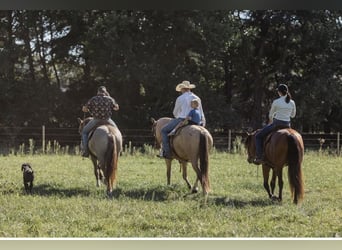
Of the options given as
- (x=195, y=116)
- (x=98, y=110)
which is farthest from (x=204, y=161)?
(x=98, y=110)

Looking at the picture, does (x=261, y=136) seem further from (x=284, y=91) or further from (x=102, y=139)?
(x=102, y=139)

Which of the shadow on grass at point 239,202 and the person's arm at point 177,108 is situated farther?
the person's arm at point 177,108

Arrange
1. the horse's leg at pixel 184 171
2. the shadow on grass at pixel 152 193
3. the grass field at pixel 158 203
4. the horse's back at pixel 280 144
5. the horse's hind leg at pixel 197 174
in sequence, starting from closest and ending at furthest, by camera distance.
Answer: the grass field at pixel 158 203 → the horse's back at pixel 280 144 → the shadow on grass at pixel 152 193 → the horse's hind leg at pixel 197 174 → the horse's leg at pixel 184 171

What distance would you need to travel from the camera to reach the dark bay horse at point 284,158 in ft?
16.0

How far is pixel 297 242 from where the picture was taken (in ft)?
14.0

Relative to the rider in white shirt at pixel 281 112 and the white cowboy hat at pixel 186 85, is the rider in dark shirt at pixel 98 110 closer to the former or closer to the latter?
the white cowboy hat at pixel 186 85

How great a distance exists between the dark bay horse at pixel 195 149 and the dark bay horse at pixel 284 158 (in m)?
0.56

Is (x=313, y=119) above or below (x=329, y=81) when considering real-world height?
below

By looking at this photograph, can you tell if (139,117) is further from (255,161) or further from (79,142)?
(255,161)

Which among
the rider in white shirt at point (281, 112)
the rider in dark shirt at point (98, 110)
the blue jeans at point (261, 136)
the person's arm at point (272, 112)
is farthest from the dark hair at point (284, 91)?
the rider in dark shirt at point (98, 110)

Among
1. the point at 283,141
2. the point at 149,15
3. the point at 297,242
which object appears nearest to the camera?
the point at 297,242

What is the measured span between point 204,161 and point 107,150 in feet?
3.00

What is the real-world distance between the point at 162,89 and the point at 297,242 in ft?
8.20

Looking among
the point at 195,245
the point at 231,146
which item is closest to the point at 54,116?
the point at 231,146
